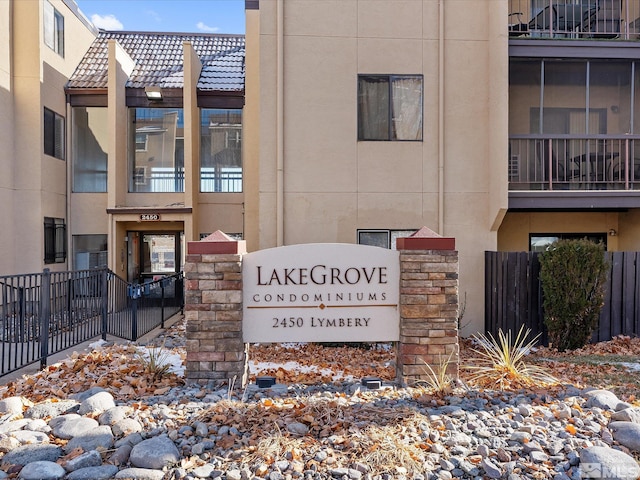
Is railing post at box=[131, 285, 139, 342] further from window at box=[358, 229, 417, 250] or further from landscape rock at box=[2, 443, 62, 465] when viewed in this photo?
landscape rock at box=[2, 443, 62, 465]

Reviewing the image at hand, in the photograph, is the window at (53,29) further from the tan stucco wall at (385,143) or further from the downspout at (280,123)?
the downspout at (280,123)

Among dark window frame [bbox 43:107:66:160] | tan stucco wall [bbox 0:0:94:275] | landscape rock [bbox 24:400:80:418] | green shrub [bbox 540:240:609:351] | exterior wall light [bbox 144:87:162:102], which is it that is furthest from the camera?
exterior wall light [bbox 144:87:162:102]

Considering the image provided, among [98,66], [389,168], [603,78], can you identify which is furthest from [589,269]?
[98,66]

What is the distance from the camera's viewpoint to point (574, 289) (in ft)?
24.7

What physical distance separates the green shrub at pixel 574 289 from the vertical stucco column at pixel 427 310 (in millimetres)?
3667

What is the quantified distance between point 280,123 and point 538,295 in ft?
20.0

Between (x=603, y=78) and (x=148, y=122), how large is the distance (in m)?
12.7

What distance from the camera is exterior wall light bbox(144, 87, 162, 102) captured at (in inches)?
490

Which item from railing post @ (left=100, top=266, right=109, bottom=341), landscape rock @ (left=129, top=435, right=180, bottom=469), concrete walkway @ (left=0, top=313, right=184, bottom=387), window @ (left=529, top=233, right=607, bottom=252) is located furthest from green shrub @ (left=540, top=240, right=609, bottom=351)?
railing post @ (left=100, top=266, right=109, bottom=341)

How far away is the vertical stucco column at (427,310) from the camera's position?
499cm

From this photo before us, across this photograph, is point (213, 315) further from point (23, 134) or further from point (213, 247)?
point (23, 134)

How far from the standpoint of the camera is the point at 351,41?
862cm

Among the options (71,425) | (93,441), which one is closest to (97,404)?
(71,425)

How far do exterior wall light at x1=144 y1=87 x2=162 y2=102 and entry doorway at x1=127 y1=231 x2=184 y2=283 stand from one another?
13.6ft
